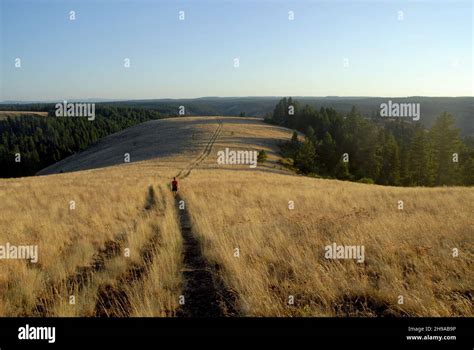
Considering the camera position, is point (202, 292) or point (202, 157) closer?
point (202, 292)

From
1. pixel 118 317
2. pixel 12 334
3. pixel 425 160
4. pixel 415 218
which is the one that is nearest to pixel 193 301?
pixel 118 317

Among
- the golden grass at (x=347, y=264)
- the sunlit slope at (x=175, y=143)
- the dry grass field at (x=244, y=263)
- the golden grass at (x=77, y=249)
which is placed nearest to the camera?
the golden grass at (x=347, y=264)

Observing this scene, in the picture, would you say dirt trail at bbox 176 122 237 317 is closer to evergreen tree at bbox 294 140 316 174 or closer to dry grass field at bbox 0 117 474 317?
dry grass field at bbox 0 117 474 317

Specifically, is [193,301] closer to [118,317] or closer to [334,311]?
[118,317]

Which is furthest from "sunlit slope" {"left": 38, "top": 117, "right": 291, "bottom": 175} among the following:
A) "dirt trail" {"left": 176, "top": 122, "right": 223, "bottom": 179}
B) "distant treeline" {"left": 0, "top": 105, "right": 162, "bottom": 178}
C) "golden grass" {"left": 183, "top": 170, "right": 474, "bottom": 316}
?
"golden grass" {"left": 183, "top": 170, "right": 474, "bottom": 316}

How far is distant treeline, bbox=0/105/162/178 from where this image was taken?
9881 centimetres

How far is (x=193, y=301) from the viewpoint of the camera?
4.68 meters

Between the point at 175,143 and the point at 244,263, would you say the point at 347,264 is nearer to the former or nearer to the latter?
the point at 244,263

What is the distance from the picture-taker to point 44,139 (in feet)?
399

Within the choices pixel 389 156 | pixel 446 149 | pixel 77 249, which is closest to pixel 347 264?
pixel 77 249

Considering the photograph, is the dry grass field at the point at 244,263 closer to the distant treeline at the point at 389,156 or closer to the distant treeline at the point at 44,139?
the distant treeline at the point at 389,156

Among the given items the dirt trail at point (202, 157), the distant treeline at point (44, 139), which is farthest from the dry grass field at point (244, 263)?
the distant treeline at point (44, 139)

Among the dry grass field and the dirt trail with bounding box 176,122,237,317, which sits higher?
the dry grass field

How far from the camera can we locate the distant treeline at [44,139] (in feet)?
324
